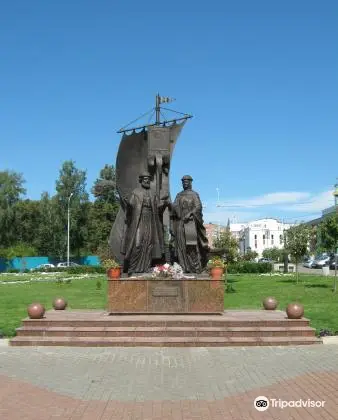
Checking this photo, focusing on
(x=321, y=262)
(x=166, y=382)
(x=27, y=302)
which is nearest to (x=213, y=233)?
(x=321, y=262)

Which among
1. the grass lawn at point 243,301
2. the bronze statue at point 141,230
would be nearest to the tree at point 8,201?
the grass lawn at point 243,301

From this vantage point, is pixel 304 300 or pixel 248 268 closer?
pixel 304 300

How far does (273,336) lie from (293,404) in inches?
177

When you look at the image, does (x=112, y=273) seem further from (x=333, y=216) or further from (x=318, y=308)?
(x=333, y=216)

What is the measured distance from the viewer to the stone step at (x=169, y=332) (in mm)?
10844

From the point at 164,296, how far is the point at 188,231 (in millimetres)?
2034

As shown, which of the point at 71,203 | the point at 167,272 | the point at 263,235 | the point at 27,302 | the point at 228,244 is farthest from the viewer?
the point at 263,235

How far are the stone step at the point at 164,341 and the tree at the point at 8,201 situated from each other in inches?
2041

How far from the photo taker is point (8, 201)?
61844 millimetres

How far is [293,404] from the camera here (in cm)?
645

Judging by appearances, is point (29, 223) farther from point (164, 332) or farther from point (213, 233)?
point (164, 332)

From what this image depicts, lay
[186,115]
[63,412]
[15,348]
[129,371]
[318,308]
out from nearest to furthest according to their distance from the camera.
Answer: [63,412] < [129,371] < [15,348] < [318,308] < [186,115]

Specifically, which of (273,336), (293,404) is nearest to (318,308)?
(273,336)

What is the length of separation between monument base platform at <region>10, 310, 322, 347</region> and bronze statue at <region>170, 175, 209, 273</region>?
90.9 inches
